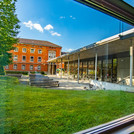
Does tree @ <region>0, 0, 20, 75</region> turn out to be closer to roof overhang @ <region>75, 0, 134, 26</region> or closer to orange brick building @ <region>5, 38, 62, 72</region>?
orange brick building @ <region>5, 38, 62, 72</region>

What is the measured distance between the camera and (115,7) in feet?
4.11

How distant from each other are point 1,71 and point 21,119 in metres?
0.57

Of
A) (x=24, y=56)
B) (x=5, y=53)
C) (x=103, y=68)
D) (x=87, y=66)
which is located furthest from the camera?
(x=87, y=66)

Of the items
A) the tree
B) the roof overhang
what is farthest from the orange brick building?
the roof overhang

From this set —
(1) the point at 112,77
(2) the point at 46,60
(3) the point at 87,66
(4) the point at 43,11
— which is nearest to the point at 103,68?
(1) the point at 112,77

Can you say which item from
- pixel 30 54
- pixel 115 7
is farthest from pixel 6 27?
pixel 115 7

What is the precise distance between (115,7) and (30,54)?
1362 mm

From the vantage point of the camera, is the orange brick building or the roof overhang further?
the orange brick building

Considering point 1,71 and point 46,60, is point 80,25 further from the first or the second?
point 1,71

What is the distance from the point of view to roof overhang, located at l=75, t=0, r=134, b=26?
113cm

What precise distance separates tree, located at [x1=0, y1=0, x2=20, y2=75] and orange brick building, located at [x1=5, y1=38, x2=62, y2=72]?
0.70 feet

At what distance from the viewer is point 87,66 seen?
10297 millimetres

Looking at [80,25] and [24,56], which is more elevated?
[80,25]

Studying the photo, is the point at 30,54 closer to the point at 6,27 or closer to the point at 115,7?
the point at 6,27
